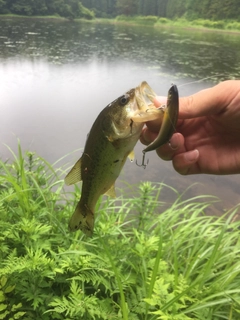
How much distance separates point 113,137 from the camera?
1.32 m

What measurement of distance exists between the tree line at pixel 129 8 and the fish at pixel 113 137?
145 ft

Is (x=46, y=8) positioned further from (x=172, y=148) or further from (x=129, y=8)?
(x=172, y=148)

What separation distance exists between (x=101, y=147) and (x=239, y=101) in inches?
38.1

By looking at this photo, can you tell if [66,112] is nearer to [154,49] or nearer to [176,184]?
[176,184]

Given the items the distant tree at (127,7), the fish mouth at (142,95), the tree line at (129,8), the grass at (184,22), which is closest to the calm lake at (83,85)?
the fish mouth at (142,95)

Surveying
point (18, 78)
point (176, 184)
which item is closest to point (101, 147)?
point (176, 184)

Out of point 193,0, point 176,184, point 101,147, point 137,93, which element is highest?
point 193,0

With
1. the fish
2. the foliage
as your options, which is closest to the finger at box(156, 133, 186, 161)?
the fish

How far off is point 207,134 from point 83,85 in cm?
885

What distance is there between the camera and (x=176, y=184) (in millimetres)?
5262

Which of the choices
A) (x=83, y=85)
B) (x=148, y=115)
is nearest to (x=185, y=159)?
(x=148, y=115)

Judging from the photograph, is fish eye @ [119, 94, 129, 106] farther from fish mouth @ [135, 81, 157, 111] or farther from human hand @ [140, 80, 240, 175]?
human hand @ [140, 80, 240, 175]

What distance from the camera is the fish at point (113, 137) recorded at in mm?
1296

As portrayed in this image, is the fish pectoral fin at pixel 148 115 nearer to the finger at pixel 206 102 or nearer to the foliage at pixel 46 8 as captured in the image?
the finger at pixel 206 102
